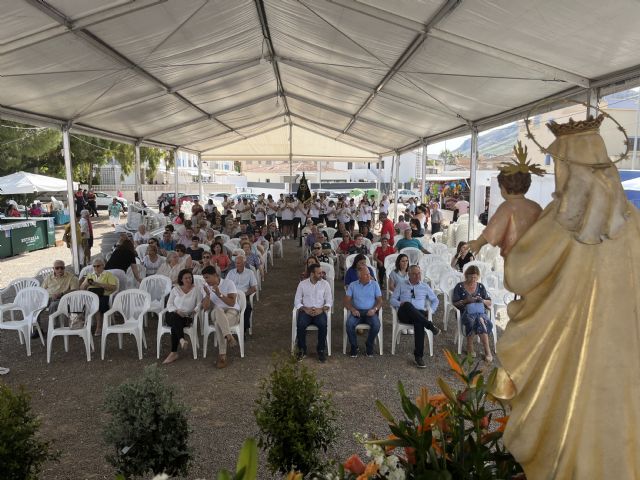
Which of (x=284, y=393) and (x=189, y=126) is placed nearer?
(x=284, y=393)

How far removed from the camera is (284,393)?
272 cm

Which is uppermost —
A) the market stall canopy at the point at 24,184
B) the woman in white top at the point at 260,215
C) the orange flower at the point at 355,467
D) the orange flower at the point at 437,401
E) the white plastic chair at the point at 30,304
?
the market stall canopy at the point at 24,184

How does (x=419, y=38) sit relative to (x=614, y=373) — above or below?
above

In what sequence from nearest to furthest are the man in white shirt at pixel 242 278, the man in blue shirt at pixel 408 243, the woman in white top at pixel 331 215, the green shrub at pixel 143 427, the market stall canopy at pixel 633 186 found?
the green shrub at pixel 143 427 < the man in white shirt at pixel 242 278 < the man in blue shirt at pixel 408 243 < the market stall canopy at pixel 633 186 < the woman in white top at pixel 331 215

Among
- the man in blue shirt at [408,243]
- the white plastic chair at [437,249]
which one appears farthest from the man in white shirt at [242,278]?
the white plastic chair at [437,249]

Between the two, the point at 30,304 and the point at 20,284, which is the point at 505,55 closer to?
the point at 30,304

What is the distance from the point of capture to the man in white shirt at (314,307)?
5.44 m

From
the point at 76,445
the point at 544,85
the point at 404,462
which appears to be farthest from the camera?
the point at 544,85

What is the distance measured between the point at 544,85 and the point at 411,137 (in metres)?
7.80

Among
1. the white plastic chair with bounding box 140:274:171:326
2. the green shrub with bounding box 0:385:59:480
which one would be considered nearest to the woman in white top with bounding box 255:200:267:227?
the white plastic chair with bounding box 140:274:171:326

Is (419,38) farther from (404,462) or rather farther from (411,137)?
(411,137)

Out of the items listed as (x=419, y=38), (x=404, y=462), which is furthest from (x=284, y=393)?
(x=419, y=38)

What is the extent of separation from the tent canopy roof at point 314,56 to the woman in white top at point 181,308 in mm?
2940

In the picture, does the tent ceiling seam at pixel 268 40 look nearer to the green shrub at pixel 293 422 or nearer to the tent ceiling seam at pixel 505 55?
the tent ceiling seam at pixel 505 55
